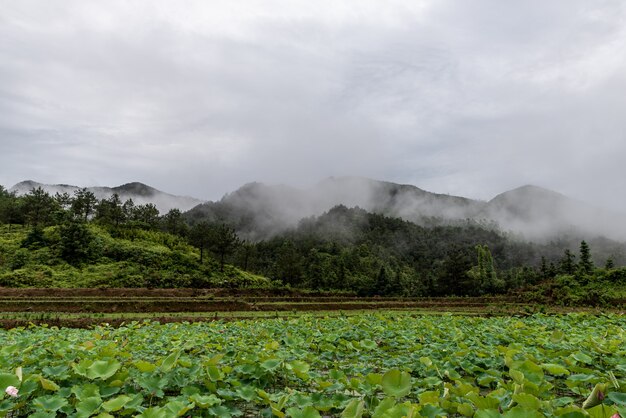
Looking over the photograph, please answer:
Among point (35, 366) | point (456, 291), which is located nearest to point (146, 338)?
point (35, 366)

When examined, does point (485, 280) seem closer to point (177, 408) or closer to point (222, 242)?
point (222, 242)

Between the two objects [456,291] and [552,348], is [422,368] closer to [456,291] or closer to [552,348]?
[552,348]

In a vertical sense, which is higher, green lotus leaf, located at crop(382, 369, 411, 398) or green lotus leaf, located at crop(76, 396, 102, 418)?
green lotus leaf, located at crop(382, 369, 411, 398)

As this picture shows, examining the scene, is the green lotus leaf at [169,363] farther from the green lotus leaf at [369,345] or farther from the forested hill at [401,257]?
the forested hill at [401,257]

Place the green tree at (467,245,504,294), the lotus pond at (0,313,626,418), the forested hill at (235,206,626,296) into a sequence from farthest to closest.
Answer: the forested hill at (235,206,626,296), the green tree at (467,245,504,294), the lotus pond at (0,313,626,418)

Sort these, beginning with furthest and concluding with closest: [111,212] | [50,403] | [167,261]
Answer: [111,212]
[167,261]
[50,403]

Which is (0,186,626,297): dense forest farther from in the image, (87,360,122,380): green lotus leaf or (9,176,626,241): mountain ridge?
(9,176,626,241): mountain ridge

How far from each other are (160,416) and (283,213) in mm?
172347

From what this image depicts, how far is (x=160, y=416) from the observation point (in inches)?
124

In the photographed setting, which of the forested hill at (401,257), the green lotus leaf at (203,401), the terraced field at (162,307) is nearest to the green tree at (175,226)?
the forested hill at (401,257)

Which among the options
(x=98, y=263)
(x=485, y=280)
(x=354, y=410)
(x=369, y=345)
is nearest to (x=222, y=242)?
(x=98, y=263)

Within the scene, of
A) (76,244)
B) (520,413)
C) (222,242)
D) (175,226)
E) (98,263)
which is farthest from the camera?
(175,226)

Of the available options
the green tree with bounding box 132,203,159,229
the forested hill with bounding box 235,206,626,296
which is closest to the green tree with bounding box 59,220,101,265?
the forested hill with bounding box 235,206,626,296

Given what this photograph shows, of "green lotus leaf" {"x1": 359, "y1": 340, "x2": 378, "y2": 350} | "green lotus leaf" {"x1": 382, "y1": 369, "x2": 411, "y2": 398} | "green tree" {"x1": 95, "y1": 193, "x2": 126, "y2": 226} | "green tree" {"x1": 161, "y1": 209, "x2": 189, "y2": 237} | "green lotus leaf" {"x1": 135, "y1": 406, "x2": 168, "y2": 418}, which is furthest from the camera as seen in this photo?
"green tree" {"x1": 161, "y1": 209, "x2": 189, "y2": 237}
